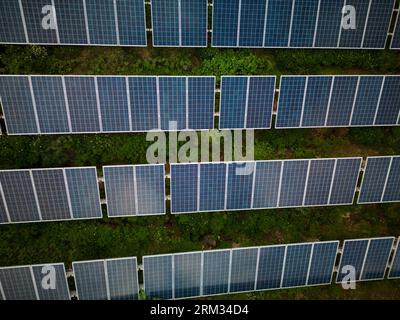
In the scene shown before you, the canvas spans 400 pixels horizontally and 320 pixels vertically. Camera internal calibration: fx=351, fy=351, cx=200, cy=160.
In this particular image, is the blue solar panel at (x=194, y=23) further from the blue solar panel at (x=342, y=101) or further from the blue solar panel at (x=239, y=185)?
the blue solar panel at (x=342, y=101)

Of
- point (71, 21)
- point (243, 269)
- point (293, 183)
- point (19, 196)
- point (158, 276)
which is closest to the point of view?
point (71, 21)

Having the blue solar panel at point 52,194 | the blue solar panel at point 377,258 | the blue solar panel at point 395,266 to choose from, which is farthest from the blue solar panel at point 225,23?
the blue solar panel at point 395,266

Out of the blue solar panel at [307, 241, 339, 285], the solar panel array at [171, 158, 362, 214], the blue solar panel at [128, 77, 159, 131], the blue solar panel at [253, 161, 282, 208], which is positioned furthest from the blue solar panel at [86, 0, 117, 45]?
the blue solar panel at [307, 241, 339, 285]

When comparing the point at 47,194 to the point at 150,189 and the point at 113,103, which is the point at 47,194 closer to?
the point at 150,189

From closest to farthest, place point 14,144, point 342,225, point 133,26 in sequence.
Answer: point 133,26, point 14,144, point 342,225

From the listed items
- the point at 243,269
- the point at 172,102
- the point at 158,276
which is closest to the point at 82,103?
the point at 172,102
